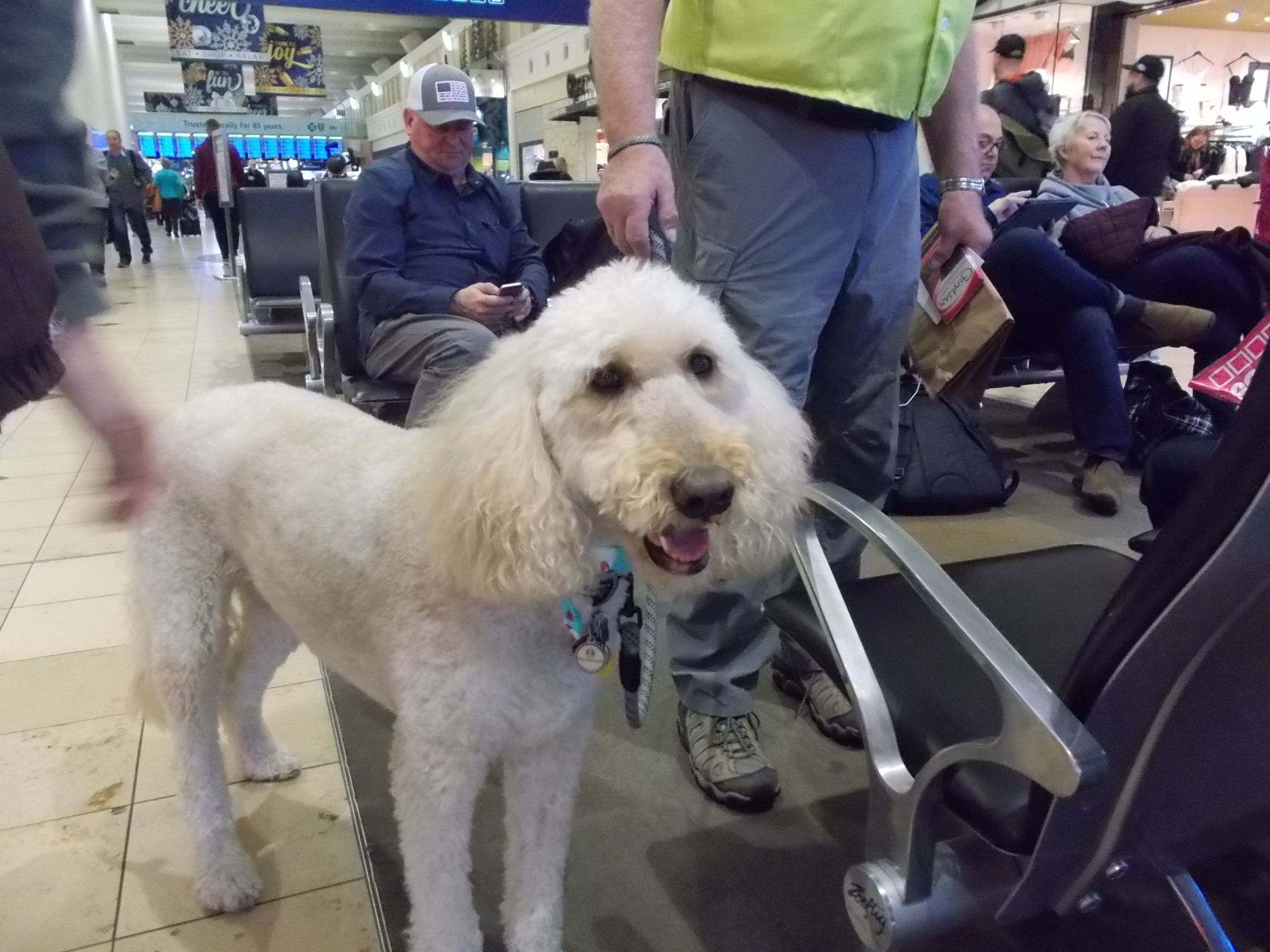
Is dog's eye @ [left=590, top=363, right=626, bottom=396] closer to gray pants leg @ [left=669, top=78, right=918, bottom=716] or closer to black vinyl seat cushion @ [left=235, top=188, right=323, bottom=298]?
gray pants leg @ [left=669, top=78, right=918, bottom=716]

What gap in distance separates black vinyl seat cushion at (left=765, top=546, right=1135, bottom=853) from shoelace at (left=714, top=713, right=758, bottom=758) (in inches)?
18.0

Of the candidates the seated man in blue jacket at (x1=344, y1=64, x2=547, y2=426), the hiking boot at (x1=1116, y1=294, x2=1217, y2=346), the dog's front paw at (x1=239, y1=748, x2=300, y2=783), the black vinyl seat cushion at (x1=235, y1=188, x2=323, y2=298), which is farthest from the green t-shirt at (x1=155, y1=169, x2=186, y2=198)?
the dog's front paw at (x1=239, y1=748, x2=300, y2=783)

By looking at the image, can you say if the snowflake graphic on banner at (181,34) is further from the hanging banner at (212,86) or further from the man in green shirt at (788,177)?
the man in green shirt at (788,177)

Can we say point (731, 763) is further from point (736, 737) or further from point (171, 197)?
point (171, 197)

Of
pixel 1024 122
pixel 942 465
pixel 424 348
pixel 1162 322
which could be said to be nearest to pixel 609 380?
pixel 424 348

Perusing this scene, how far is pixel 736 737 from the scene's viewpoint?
1.72 m

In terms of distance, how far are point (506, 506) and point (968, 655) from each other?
0.57 m

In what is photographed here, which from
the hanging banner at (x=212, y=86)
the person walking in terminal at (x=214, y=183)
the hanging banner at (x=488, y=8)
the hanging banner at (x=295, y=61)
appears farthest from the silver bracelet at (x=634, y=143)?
the hanging banner at (x=295, y=61)

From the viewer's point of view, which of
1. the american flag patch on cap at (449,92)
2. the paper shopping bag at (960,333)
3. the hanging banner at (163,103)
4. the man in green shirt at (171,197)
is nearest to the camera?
the paper shopping bag at (960,333)

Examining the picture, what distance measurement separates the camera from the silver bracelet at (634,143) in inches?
52.8

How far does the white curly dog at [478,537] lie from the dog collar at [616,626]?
0.03 meters

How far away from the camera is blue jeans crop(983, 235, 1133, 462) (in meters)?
3.24

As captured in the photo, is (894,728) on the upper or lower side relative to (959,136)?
lower

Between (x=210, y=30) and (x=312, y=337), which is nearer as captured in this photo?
(x=312, y=337)
